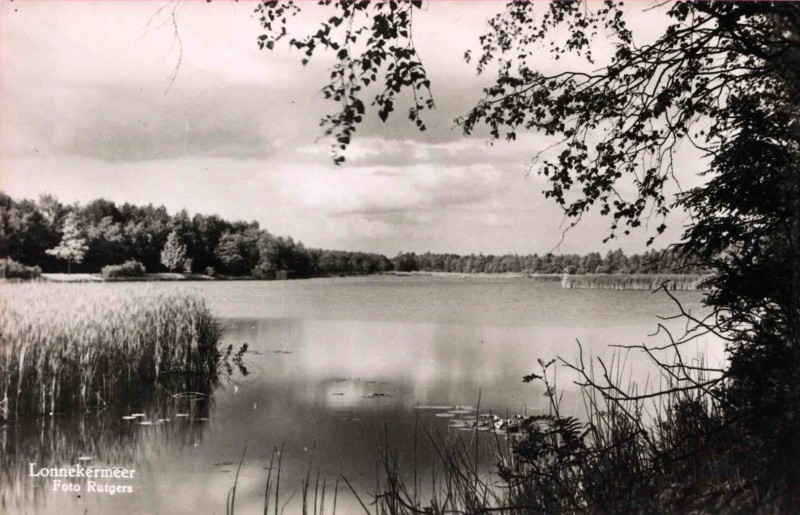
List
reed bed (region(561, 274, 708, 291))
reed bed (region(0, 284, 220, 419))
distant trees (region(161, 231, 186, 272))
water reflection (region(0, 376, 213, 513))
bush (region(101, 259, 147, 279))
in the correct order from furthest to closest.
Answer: reed bed (region(561, 274, 708, 291)) < distant trees (region(161, 231, 186, 272)) < bush (region(101, 259, 147, 279)) < reed bed (region(0, 284, 220, 419)) < water reflection (region(0, 376, 213, 513))

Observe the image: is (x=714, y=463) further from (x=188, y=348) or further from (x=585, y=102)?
(x=188, y=348)

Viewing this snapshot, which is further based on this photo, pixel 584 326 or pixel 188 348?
pixel 584 326

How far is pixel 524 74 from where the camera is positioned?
4.52 meters

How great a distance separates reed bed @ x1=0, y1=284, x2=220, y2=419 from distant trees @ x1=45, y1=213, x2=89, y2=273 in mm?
899

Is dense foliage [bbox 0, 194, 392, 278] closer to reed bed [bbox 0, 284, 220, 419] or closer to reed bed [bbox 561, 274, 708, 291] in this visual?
reed bed [bbox 0, 284, 220, 419]

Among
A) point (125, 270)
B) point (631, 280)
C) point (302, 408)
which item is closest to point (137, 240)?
point (125, 270)

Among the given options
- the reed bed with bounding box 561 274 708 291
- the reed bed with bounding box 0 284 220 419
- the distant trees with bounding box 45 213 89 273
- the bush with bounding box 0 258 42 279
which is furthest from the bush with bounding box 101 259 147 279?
the reed bed with bounding box 561 274 708 291

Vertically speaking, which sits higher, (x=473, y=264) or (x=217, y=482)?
(x=473, y=264)

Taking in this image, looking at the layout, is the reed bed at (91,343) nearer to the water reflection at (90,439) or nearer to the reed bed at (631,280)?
the water reflection at (90,439)

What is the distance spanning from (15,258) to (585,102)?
853 cm

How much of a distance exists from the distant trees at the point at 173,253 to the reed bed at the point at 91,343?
2.76 metres

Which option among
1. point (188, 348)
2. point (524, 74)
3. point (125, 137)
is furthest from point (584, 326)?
point (524, 74)

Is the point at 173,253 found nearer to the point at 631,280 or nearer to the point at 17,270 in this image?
the point at 17,270

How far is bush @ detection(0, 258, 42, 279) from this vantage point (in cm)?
913
